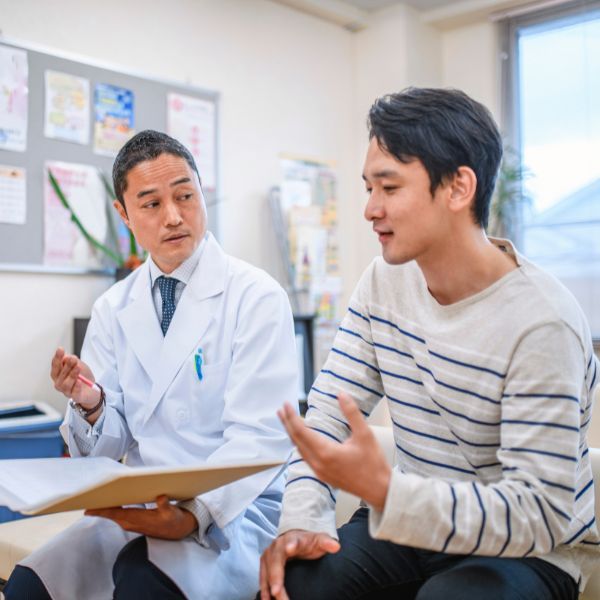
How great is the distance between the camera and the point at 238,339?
1.56 metres

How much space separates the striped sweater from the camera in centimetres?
103

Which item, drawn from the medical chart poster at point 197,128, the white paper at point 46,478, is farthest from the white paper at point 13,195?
the white paper at point 46,478

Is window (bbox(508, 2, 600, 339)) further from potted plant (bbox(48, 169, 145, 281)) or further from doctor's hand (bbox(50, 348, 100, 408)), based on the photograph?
doctor's hand (bbox(50, 348, 100, 408))

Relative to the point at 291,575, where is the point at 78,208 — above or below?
above

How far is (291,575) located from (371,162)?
659 mm

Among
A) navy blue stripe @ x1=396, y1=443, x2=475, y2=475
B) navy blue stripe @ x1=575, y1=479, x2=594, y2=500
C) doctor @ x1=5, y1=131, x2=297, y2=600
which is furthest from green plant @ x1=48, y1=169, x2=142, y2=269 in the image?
navy blue stripe @ x1=575, y1=479, x2=594, y2=500

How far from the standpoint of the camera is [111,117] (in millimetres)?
3301

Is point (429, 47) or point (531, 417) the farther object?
point (429, 47)

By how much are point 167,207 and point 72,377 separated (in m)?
0.41

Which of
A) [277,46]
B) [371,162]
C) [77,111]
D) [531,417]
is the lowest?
[531,417]

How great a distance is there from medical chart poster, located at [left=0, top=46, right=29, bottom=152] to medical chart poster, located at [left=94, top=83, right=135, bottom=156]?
311 mm

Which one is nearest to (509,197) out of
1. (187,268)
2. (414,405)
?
(187,268)

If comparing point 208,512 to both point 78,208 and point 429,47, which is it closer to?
point 78,208

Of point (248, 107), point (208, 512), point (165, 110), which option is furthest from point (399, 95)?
point (248, 107)
